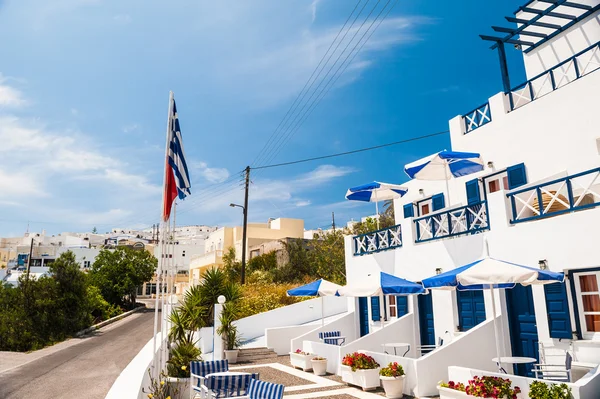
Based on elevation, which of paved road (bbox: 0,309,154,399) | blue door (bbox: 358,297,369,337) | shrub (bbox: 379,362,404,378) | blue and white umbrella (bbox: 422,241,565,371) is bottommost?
paved road (bbox: 0,309,154,399)

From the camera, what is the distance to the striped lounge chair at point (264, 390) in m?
6.94

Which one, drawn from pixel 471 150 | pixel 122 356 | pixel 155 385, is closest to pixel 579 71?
pixel 471 150

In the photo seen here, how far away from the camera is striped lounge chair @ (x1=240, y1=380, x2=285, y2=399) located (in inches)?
273

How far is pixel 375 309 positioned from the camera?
16047 mm

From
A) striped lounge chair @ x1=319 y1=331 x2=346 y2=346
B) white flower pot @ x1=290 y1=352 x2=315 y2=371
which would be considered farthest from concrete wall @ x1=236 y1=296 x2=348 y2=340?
white flower pot @ x1=290 y1=352 x2=315 y2=371

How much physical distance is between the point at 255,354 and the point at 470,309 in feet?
26.9

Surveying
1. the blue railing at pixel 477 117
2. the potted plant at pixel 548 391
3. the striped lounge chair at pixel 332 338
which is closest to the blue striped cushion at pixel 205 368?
the potted plant at pixel 548 391

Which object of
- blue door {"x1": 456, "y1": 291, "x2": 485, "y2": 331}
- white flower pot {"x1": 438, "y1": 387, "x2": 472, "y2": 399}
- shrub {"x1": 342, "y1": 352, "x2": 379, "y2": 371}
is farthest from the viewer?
blue door {"x1": 456, "y1": 291, "x2": 485, "y2": 331}

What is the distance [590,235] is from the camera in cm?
878

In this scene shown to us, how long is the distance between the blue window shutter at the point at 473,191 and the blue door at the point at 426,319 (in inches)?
137

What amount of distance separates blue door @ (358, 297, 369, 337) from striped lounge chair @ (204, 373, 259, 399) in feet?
29.5

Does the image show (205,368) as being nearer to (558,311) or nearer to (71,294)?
(558,311)

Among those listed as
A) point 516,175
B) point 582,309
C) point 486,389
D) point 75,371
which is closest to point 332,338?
point 486,389

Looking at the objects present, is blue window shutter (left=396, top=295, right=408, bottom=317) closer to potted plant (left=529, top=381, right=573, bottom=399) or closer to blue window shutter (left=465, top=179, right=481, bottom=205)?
blue window shutter (left=465, top=179, right=481, bottom=205)
